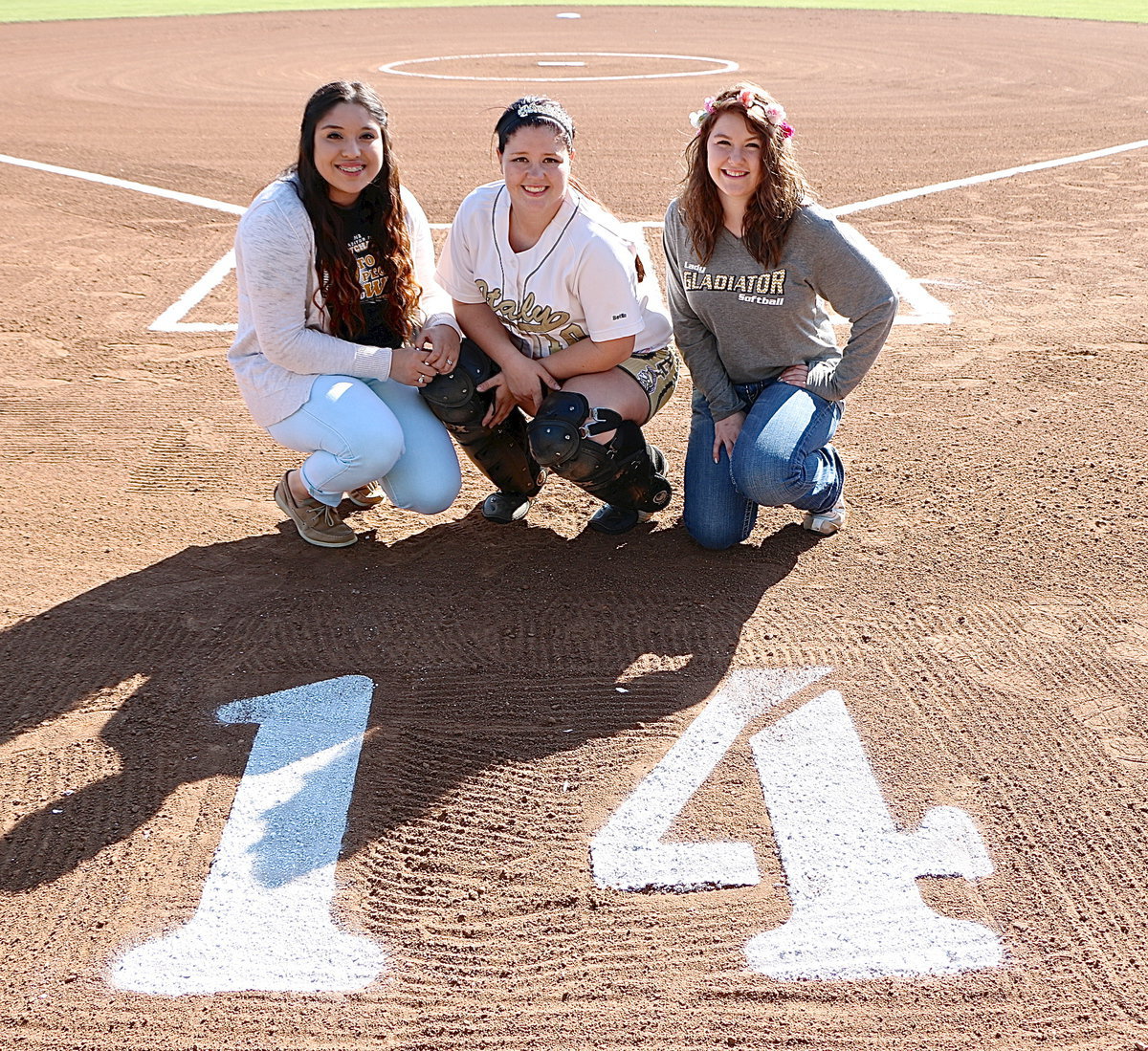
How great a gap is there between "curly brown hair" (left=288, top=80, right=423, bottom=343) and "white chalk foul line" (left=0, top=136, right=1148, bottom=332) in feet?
8.43

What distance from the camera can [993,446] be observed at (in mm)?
5234

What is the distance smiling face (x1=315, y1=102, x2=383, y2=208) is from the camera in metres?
3.96

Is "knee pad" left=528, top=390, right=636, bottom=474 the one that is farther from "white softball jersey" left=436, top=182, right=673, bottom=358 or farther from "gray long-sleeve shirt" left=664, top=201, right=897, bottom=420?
"gray long-sleeve shirt" left=664, top=201, right=897, bottom=420

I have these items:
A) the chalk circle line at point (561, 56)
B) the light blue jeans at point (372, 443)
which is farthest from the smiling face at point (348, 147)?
the chalk circle line at point (561, 56)

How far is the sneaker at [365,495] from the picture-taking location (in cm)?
467

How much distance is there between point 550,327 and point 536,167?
0.57 meters

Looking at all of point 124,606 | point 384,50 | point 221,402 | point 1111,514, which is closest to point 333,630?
point 124,606

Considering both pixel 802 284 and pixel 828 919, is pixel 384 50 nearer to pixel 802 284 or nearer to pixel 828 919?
pixel 802 284

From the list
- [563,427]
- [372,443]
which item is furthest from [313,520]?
[563,427]

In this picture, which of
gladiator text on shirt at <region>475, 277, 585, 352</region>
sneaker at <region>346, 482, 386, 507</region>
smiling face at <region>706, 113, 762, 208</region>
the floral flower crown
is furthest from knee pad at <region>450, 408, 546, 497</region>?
the floral flower crown

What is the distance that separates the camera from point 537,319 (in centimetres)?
428

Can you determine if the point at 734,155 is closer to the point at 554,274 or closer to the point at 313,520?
the point at 554,274

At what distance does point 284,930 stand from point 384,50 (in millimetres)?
18199

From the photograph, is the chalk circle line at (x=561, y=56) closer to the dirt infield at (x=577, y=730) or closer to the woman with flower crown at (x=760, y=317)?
the dirt infield at (x=577, y=730)
